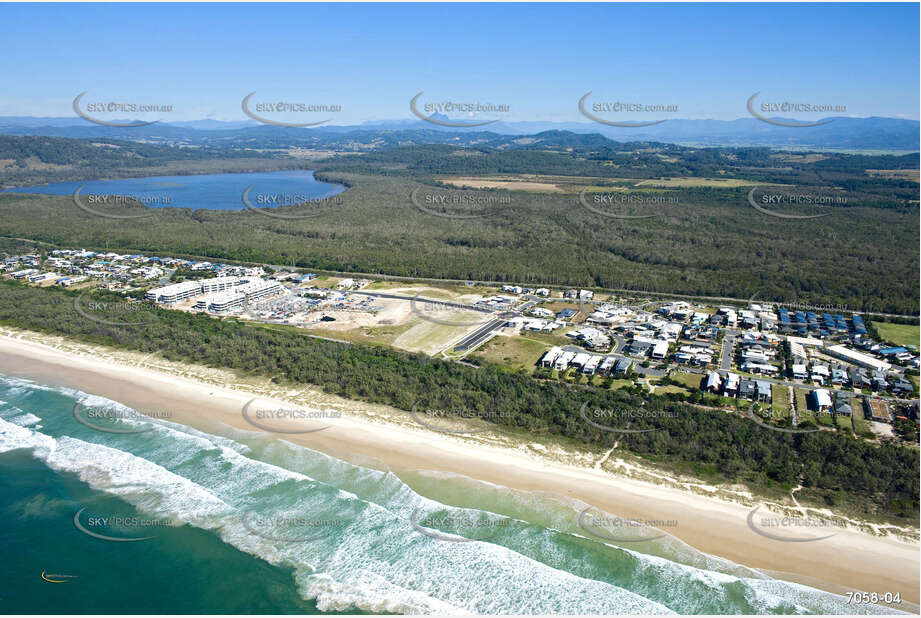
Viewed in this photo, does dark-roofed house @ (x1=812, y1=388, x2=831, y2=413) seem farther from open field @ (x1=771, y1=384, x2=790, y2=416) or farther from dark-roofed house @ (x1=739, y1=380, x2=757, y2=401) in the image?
dark-roofed house @ (x1=739, y1=380, x2=757, y2=401)

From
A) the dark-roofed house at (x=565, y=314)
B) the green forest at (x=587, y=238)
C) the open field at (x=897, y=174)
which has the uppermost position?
the open field at (x=897, y=174)

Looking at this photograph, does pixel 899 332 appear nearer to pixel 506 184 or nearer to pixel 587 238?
pixel 587 238

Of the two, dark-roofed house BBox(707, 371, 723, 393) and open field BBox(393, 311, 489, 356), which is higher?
open field BBox(393, 311, 489, 356)

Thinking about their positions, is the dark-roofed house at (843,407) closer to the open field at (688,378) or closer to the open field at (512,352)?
the open field at (688,378)

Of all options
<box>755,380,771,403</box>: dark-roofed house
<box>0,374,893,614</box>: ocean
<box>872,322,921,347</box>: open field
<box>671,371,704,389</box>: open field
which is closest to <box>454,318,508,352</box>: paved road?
<box>671,371,704,389</box>: open field

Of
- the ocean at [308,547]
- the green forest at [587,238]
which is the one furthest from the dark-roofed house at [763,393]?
the green forest at [587,238]
